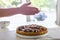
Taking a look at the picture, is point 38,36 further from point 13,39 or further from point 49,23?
point 49,23

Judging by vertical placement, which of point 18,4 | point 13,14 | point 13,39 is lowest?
point 13,39

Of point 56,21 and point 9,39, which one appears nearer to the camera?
point 9,39

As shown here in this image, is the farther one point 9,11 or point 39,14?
point 39,14

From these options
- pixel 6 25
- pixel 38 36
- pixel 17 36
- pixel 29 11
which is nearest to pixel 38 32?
pixel 38 36

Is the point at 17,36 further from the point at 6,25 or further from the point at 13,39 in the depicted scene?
the point at 6,25

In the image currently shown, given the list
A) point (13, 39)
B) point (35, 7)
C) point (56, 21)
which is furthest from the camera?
point (56, 21)

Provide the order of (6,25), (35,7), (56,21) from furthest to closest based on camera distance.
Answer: (56,21) < (35,7) < (6,25)

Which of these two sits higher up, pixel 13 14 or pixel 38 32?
pixel 13 14
